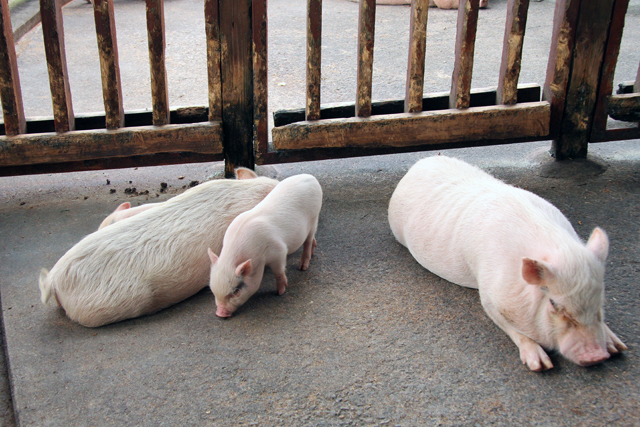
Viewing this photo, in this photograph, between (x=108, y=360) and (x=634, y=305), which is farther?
(x=634, y=305)

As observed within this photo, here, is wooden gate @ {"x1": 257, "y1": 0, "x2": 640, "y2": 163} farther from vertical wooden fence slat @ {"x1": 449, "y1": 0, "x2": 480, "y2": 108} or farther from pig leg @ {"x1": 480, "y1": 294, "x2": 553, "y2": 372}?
pig leg @ {"x1": 480, "y1": 294, "x2": 553, "y2": 372}

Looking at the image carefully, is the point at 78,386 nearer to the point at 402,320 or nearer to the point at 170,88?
the point at 402,320

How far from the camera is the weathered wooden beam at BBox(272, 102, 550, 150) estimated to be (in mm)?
4230

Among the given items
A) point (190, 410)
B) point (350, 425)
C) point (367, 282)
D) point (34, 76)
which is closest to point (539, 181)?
point (367, 282)

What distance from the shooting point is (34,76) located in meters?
6.89

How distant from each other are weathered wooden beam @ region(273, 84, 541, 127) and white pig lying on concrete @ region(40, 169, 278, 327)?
4.17 ft

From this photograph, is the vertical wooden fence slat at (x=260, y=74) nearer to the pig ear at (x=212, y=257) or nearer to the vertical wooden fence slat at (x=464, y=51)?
the vertical wooden fence slat at (x=464, y=51)

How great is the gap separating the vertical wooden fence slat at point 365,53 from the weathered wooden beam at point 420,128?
108mm

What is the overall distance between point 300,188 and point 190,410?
1403 millimetres

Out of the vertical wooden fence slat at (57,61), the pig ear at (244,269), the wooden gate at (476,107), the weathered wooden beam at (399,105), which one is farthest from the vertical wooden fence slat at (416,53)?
the vertical wooden fence slat at (57,61)

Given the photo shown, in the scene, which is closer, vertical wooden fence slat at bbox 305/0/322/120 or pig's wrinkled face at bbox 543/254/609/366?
pig's wrinkled face at bbox 543/254/609/366

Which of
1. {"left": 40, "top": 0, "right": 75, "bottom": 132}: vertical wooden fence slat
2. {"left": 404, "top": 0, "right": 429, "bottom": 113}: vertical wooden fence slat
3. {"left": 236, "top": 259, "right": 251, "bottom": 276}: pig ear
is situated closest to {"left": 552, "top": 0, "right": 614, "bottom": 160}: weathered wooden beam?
{"left": 404, "top": 0, "right": 429, "bottom": 113}: vertical wooden fence slat

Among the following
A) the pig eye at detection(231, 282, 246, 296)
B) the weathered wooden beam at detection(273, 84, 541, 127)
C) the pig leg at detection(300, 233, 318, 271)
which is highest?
→ the weathered wooden beam at detection(273, 84, 541, 127)

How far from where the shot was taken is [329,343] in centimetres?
277
